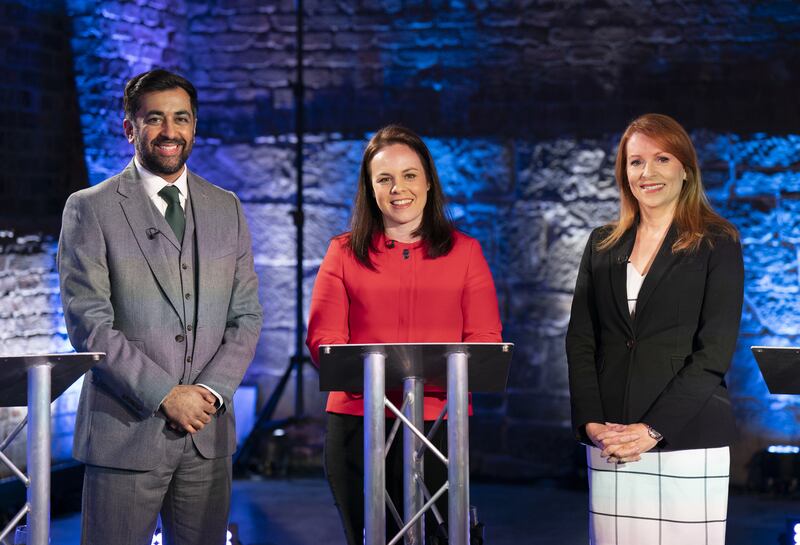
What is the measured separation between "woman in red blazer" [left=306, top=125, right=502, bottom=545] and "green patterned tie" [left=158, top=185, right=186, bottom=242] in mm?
482

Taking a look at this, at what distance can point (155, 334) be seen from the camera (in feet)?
9.18

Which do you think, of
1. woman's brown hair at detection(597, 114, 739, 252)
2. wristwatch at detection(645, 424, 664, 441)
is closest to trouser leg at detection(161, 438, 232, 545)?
wristwatch at detection(645, 424, 664, 441)

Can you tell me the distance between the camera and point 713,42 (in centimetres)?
646

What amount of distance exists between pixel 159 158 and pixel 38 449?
0.89 meters

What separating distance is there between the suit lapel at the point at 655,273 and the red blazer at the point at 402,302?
19.1 inches

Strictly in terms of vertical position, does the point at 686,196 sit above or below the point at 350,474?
above

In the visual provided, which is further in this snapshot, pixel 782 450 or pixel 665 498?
pixel 782 450

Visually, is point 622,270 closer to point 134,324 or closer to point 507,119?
point 134,324

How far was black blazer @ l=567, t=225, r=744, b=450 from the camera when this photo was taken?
2748mm

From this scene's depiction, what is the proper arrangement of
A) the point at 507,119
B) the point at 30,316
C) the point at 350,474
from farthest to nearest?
the point at 507,119, the point at 30,316, the point at 350,474

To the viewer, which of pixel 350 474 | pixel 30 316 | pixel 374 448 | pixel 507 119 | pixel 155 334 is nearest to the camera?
pixel 374 448

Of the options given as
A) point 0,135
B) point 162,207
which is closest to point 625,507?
point 162,207

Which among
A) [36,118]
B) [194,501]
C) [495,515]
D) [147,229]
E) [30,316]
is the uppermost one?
[36,118]

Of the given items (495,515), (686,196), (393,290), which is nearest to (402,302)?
(393,290)
